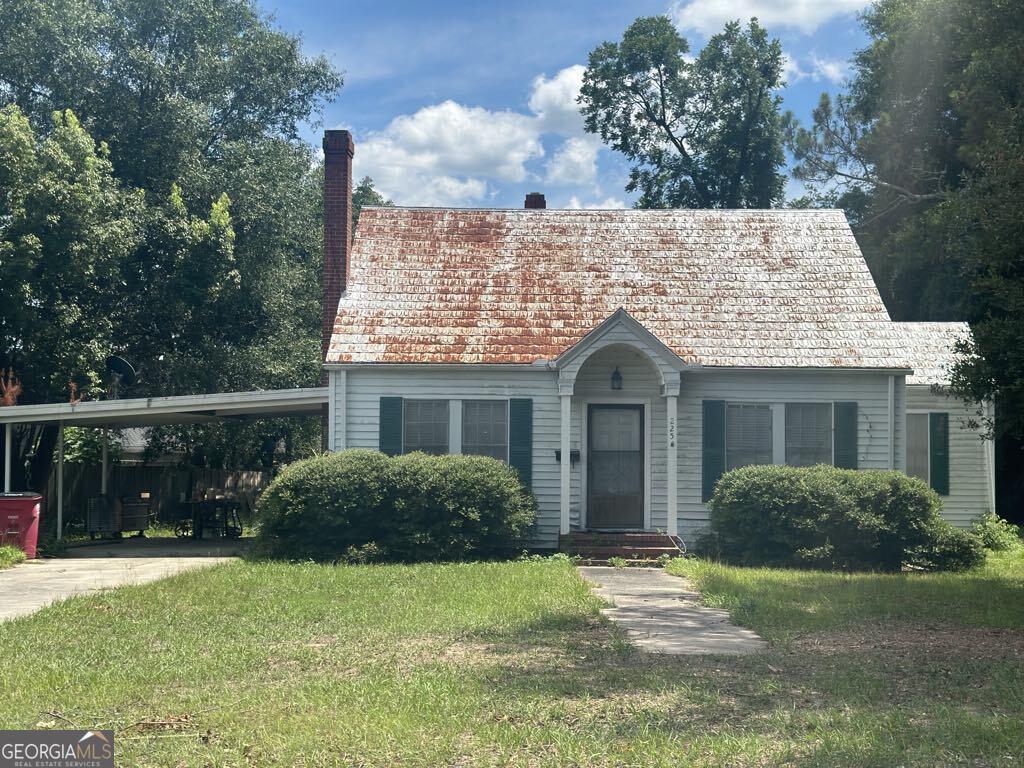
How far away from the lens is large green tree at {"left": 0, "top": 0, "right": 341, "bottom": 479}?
2298 centimetres

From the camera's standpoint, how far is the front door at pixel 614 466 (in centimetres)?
1698

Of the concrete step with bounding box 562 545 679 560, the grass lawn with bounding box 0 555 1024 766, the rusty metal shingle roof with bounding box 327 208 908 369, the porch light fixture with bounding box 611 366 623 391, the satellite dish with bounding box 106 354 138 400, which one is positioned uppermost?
the rusty metal shingle roof with bounding box 327 208 908 369

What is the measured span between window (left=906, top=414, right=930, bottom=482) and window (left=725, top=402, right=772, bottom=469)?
3.55 meters

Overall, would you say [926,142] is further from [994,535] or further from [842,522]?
[842,522]

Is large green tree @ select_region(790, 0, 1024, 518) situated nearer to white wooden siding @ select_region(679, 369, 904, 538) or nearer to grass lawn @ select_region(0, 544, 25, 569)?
white wooden siding @ select_region(679, 369, 904, 538)

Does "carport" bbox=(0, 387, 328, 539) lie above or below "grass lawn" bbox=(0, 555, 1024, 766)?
above

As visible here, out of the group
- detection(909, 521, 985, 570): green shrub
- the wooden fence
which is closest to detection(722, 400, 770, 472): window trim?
detection(909, 521, 985, 570): green shrub

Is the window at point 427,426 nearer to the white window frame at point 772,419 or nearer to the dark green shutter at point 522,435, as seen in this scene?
the dark green shutter at point 522,435

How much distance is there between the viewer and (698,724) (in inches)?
234

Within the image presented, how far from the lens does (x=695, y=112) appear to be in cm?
3750

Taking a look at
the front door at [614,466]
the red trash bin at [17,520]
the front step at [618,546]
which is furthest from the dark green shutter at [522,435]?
the red trash bin at [17,520]

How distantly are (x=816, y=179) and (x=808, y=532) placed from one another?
1784 centimetres

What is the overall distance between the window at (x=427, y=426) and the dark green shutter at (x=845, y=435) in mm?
6264

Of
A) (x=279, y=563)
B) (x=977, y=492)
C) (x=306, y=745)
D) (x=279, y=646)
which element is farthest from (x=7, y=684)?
(x=977, y=492)
